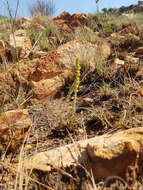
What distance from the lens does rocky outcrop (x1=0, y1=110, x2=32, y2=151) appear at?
1.05m

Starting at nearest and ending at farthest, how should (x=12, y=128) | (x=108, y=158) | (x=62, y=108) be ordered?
(x=108, y=158)
(x=12, y=128)
(x=62, y=108)

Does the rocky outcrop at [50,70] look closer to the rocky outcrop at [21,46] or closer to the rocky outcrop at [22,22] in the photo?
the rocky outcrop at [21,46]

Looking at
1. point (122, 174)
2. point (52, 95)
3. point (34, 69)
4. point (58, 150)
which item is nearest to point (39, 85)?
point (52, 95)

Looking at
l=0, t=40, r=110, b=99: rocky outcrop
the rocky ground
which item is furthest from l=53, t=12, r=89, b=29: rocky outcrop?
l=0, t=40, r=110, b=99: rocky outcrop

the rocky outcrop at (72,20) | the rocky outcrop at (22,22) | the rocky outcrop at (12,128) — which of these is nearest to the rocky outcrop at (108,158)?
the rocky outcrop at (12,128)

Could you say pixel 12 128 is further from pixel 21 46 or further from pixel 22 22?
pixel 22 22

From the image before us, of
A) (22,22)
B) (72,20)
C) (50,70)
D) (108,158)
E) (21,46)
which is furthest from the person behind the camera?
(72,20)

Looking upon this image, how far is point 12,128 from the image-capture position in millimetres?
1070

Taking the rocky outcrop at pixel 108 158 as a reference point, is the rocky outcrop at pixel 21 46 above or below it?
above

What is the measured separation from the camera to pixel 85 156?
92cm

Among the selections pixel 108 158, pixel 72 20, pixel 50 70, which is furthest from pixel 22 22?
pixel 108 158

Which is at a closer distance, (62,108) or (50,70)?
(62,108)

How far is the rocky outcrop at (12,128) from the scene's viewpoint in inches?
41.3

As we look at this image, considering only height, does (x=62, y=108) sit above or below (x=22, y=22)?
below
